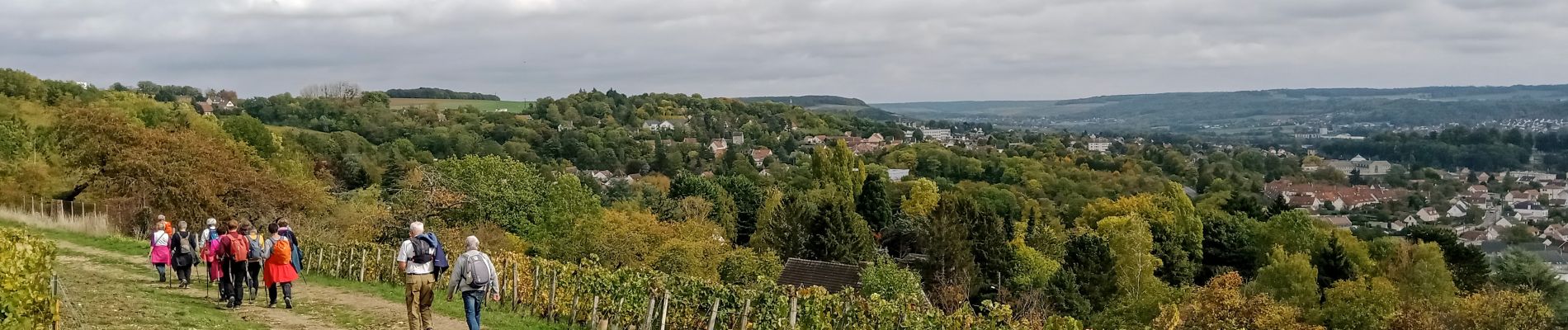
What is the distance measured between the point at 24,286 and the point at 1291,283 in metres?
47.4

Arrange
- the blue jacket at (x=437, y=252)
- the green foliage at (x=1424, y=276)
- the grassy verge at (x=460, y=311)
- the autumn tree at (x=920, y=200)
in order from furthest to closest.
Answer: the autumn tree at (x=920, y=200) < the green foliage at (x=1424, y=276) < the grassy verge at (x=460, y=311) < the blue jacket at (x=437, y=252)

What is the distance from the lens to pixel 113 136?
2756 cm

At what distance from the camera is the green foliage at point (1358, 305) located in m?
40.9

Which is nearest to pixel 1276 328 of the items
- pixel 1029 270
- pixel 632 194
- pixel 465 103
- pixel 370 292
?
pixel 1029 270

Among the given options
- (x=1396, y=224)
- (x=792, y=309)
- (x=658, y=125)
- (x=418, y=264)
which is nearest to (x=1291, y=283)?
Answer: (x=792, y=309)

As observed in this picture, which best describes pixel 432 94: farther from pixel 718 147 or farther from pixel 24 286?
pixel 24 286

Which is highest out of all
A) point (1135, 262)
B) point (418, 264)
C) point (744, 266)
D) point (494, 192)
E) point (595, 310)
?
point (418, 264)

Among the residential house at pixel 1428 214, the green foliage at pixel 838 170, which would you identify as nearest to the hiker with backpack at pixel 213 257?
the green foliage at pixel 838 170

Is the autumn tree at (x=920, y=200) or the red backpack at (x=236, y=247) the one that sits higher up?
the red backpack at (x=236, y=247)

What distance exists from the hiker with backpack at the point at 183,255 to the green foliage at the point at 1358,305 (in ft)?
122

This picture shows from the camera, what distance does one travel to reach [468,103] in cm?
17588

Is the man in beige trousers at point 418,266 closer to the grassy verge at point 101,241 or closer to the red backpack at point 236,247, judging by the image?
the red backpack at point 236,247

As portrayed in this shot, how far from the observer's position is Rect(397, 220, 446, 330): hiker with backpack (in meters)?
11.4

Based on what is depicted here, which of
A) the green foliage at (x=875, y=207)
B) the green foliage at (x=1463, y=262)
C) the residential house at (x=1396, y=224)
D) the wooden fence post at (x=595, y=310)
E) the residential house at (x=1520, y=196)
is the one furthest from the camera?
the residential house at (x=1520, y=196)
